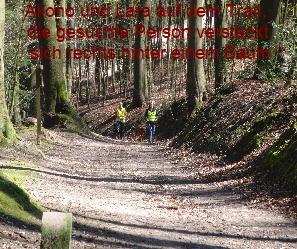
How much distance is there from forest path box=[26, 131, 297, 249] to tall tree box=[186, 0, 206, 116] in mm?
7763

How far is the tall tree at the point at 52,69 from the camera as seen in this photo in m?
17.9

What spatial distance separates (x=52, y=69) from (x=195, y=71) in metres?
6.35

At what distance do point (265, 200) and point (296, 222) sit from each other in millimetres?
1378

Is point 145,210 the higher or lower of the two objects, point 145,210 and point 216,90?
the higher

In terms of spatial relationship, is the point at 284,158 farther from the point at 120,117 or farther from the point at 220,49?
the point at 120,117

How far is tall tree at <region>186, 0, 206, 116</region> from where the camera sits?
768 inches

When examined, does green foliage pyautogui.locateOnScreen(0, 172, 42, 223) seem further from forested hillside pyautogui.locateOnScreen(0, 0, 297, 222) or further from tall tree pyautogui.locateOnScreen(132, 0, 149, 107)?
tall tree pyautogui.locateOnScreen(132, 0, 149, 107)

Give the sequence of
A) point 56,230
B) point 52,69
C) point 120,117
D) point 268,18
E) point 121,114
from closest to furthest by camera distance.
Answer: point 56,230, point 268,18, point 52,69, point 121,114, point 120,117

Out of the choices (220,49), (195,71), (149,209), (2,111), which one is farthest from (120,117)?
(149,209)

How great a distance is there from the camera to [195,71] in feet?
65.4

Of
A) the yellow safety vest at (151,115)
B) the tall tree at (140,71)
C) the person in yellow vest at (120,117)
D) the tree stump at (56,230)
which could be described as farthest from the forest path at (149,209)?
the tall tree at (140,71)

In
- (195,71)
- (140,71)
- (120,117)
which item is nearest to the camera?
(195,71)

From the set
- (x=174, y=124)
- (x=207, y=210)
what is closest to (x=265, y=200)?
(x=207, y=210)

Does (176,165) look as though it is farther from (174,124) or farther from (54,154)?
(174,124)
